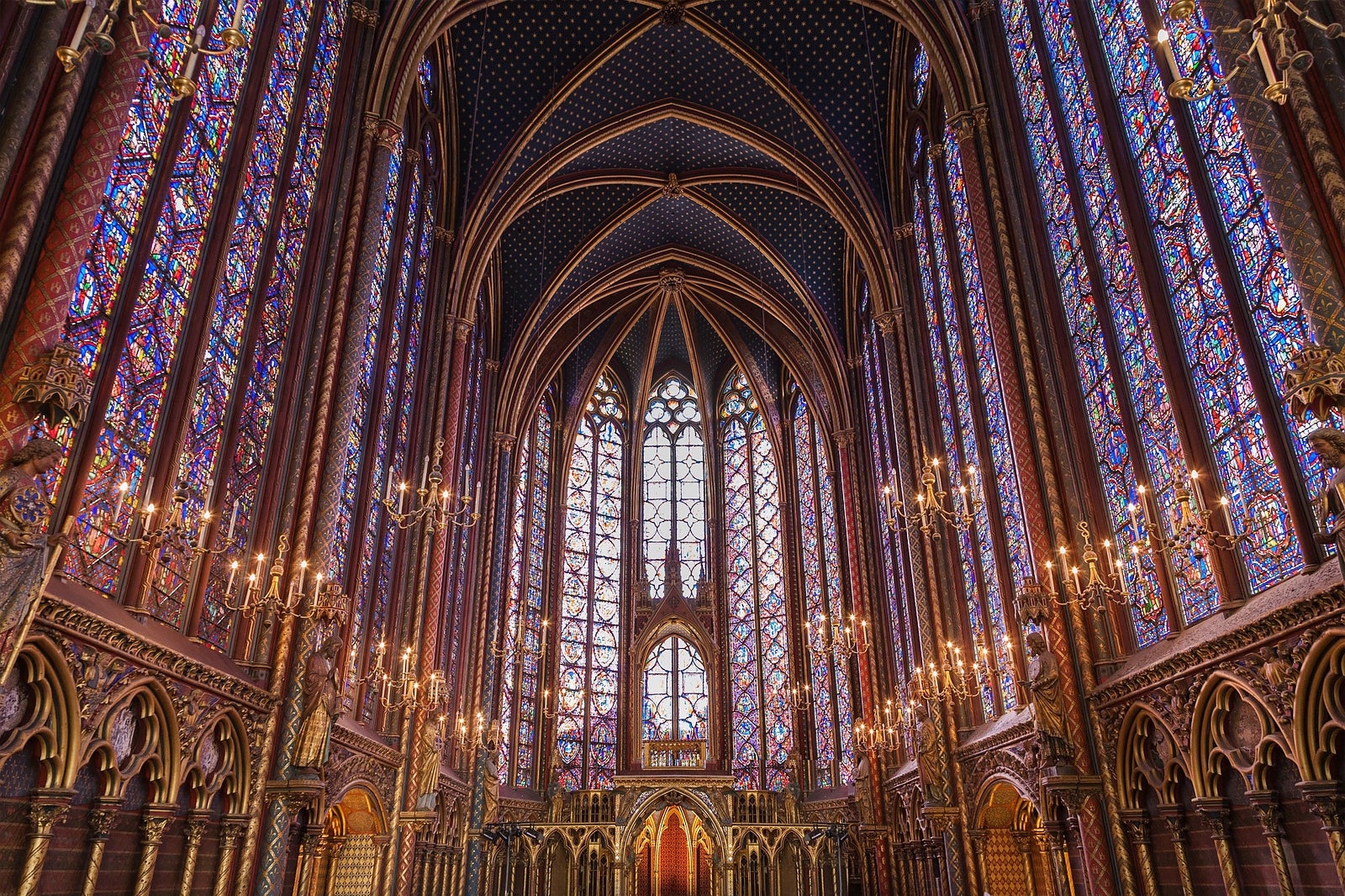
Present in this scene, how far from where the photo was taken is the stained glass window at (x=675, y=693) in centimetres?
3009

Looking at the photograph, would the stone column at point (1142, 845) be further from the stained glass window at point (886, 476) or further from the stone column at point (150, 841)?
the stone column at point (150, 841)

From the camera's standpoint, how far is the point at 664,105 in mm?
23453

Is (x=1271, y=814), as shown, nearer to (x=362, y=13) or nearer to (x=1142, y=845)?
(x=1142, y=845)

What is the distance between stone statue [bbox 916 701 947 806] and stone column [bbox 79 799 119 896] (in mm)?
14151

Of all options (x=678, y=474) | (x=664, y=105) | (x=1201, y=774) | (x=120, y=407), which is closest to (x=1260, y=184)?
(x=1201, y=774)

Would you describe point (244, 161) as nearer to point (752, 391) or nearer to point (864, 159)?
point (864, 159)

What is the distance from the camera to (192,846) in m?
10.2

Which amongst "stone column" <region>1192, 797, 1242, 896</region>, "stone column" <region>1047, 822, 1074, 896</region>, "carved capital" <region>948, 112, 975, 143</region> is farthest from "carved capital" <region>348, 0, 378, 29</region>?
Result: "stone column" <region>1192, 797, 1242, 896</region>

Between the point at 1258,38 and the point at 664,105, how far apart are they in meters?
20.0

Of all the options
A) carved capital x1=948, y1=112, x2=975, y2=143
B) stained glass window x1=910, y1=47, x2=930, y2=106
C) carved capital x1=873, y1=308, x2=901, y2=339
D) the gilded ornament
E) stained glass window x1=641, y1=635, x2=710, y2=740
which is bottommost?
the gilded ornament

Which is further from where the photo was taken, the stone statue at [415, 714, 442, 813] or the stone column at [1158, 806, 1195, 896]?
the stone statue at [415, 714, 442, 813]

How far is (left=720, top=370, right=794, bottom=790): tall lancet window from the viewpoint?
29234 mm

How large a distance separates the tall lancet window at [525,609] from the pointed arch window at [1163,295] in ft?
57.4

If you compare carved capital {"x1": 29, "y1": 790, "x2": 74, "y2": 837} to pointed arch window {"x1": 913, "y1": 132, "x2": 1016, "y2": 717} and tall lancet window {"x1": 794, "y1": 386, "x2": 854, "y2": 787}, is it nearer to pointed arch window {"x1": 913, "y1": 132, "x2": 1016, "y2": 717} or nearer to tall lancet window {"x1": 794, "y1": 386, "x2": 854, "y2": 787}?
pointed arch window {"x1": 913, "y1": 132, "x2": 1016, "y2": 717}
